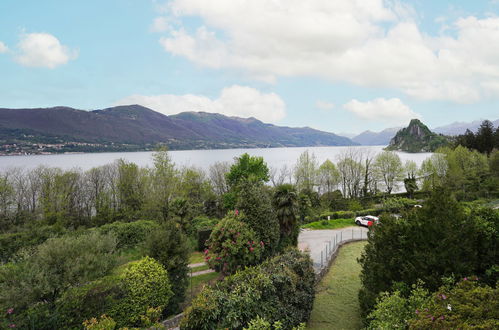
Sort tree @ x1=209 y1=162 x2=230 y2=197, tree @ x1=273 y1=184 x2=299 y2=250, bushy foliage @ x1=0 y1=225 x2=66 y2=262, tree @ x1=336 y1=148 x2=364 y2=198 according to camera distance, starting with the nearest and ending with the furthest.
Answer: tree @ x1=273 y1=184 x2=299 y2=250, bushy foliage @ x1=0 y1=225 x2=66 y2=262, tree @ x1=209 y1=162 x2=230 y2=197, tree @ x1=336 y1=148 x2=364 y2=198

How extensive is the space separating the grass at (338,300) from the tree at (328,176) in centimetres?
3583

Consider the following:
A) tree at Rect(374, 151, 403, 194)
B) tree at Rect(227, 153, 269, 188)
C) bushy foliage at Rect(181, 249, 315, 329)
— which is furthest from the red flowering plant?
tree at Rect(374, 151, 403, 194)

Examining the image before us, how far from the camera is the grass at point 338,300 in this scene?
391 inches

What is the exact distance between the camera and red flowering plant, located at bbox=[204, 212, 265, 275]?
12625mm

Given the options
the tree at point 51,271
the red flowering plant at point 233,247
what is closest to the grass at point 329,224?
the red flowering plant at point 233,247

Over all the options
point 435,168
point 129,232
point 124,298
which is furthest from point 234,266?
point 435,168

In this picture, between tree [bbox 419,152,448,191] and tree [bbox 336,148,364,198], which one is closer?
tree [bbox 419,152,448,191]

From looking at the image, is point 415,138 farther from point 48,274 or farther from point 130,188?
point 48,274

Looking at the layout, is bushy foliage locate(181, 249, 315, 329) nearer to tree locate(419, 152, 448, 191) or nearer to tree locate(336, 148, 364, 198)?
tree locate(336, 148, 364, 198)

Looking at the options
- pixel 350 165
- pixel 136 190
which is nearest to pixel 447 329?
pixel 136 190

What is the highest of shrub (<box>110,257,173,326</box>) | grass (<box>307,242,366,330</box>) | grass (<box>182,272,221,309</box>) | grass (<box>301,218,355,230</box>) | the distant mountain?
the distant mountain

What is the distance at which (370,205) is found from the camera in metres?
44.5

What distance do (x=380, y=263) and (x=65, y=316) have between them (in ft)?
34.5

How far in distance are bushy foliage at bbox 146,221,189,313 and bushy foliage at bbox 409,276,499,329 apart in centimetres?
893
